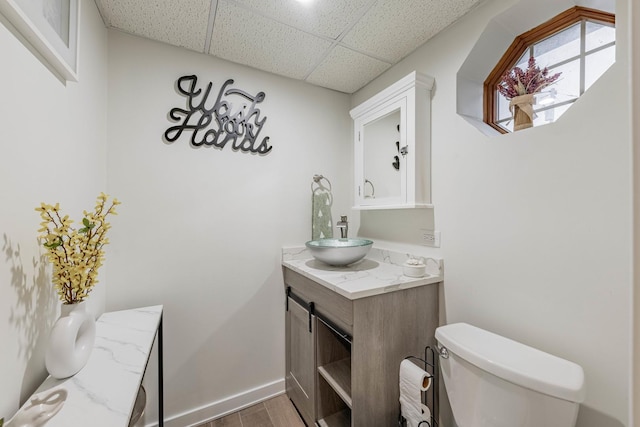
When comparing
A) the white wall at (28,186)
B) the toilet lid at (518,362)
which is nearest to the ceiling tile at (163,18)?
the white wall at (28,186)

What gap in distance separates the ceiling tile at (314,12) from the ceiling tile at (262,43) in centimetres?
5

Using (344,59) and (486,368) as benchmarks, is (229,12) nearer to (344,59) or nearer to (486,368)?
(344,59)

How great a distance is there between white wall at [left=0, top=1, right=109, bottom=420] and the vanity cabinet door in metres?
1.15

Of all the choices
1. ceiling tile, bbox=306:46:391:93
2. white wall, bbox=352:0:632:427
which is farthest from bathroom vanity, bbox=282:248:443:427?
ceiling tile, bbox=306:46:391:93

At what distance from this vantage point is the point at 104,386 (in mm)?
809

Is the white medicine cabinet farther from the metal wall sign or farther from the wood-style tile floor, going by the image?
the wood-style tile floor

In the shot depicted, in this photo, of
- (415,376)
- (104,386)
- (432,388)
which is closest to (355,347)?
(415,376)

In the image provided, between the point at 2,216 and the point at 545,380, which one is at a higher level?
the point at 2,216

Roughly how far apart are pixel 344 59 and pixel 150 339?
1.91 m

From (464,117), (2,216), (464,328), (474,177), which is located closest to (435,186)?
(474,177)

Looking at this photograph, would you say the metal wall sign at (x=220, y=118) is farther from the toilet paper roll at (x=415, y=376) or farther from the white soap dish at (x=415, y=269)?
the toilet paper roll at (x=415, y=376)

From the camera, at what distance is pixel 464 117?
4.63 feet

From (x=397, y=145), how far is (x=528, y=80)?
0.67 m

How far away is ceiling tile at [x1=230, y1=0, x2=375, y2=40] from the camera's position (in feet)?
4.22
